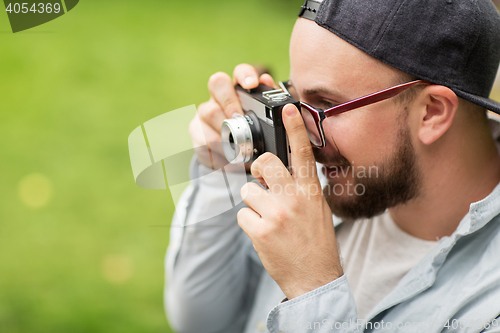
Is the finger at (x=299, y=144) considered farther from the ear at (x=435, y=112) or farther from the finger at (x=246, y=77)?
the ear at (x=435, y=112)

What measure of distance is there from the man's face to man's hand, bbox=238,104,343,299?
21 cm

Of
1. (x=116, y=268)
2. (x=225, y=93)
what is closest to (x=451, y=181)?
(x=225, y=93)

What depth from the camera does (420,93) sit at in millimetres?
1274

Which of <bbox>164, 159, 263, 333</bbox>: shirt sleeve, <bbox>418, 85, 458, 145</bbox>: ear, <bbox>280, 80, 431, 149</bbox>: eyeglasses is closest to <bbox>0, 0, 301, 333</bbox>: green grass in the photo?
<bbox>164, 159, 263, 333</bbox>: shirt sleeve

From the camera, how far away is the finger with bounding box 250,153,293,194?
45.8 inches

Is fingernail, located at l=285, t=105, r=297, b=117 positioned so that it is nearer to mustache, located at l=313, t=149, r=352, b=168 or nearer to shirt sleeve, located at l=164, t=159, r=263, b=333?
mustache, located at l=313, t=149, r=352, b=168

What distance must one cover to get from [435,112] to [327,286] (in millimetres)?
654

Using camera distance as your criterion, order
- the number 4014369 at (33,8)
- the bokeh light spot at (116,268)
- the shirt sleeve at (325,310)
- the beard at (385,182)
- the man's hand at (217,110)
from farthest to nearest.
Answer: the bokeh light spot at (116,268) < the number 4014369 at (33,8) < the man's hand at (217,110) < the beard at (385,182) < the shirt sleeve at (325,310)

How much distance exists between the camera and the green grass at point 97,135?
265cm

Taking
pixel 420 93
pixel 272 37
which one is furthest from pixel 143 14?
pixel 420 93

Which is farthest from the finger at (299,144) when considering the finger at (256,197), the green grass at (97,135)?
the green grass at (97,135)

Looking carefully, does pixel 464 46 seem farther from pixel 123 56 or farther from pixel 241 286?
pixel 123 56

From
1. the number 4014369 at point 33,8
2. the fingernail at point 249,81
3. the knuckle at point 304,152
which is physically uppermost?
the number 4014369 at point 33,8

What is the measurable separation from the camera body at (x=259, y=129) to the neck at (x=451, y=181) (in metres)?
0.52
